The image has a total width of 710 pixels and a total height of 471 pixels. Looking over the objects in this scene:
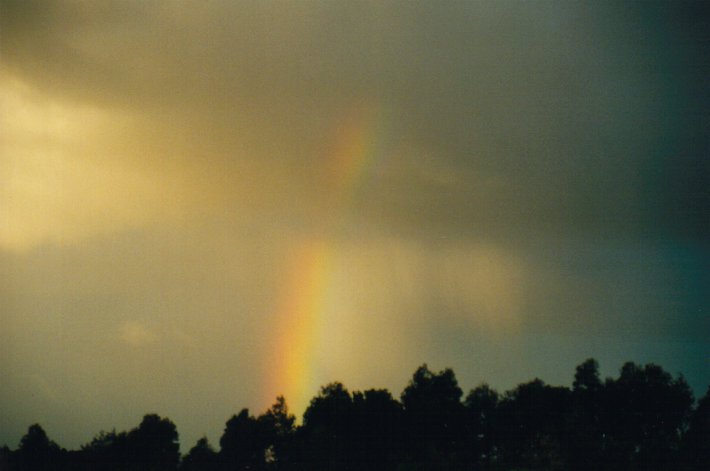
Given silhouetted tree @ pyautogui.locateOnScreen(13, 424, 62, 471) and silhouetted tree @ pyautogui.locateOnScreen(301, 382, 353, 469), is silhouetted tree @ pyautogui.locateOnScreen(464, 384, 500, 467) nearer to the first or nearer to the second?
silhouetted tree @ pyautogui.locateOnScreen(301, 382, 353, 469)

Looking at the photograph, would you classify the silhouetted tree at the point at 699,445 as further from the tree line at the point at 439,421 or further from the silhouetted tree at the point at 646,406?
the silhouetted tree at the point at 646,406

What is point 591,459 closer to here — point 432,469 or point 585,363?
point 432,469

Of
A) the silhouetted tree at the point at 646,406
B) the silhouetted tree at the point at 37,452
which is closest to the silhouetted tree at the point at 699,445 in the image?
the silhouetted tree at the point at 646,406

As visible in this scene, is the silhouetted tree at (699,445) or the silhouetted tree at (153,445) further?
the silhouetted tree at (153,445)

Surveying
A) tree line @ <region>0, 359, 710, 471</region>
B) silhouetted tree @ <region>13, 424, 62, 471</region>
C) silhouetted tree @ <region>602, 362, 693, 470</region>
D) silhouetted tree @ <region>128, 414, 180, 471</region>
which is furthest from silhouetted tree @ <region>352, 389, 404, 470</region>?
silhouetted tree @ <region>13, 424, 62, 471</region>

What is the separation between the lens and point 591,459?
5244 centimetres

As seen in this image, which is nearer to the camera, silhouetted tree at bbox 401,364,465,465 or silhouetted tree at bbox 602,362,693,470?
silhouetted tree at bbox 602,362,693,470

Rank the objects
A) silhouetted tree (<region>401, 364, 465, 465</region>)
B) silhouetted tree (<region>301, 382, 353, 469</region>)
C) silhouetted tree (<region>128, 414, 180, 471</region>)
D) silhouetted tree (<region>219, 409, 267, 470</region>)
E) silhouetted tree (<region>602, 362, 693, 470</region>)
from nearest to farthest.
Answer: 1. silhouetted tree (<region>301, 382, 353, 469</region>)
2. silhouetted tree (<region>602, 362, 693, 470</region>)
3. silhouetted tree (<region>401, 364, 465, 465</region>)
4. silhouetted tree (<region>219, 409, 267, 470</region>)
5. silhouetted tree (<region>128, 414, 180, 471</region>)

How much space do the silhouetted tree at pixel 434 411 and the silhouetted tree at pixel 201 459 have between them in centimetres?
2716

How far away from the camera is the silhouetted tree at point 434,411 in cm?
9525

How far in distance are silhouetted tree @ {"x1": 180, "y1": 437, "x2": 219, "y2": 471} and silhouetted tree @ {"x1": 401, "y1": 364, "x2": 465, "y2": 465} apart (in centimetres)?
2716

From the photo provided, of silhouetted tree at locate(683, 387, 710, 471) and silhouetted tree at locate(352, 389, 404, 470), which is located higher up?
silhouetted tree at locate(352, 389, 404, 470)

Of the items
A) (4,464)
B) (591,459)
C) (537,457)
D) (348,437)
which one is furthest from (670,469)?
(4,464)

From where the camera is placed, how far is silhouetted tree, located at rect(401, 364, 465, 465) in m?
95.2
